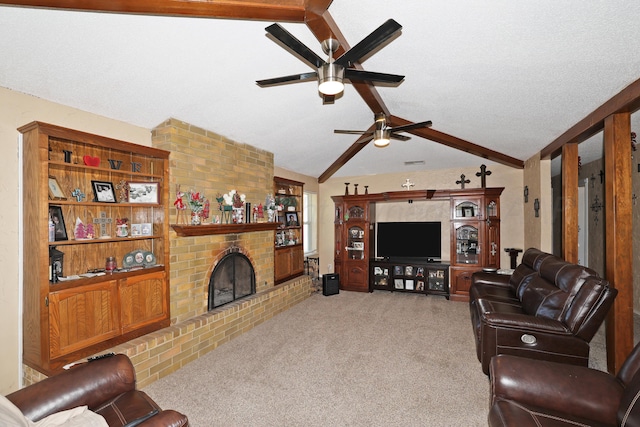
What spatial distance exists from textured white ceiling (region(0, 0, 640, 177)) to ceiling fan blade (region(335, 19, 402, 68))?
0.37 meters

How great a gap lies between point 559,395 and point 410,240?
177 inches

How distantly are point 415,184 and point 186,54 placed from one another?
4953 millimetres

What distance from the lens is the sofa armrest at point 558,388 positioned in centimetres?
156

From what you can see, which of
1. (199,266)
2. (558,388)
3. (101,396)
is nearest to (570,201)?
(558,388)

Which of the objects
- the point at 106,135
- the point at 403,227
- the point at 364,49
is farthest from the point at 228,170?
the point at 403,227

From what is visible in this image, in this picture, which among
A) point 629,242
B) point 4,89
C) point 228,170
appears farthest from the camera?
point 228,170

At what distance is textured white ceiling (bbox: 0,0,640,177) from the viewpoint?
6.56 ft

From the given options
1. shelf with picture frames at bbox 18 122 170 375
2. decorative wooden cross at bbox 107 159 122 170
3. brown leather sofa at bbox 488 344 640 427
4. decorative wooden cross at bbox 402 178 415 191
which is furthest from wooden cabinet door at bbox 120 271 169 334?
decorative wooden cross at bbox 402 178 415 191

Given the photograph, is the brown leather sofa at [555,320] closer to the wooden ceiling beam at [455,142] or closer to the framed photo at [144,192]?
the wooden ceiling beam at [455,142]

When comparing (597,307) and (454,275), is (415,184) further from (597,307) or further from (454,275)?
(597,307)

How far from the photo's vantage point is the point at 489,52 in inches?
93.5

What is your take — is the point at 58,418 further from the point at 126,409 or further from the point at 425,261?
the point at 425,261

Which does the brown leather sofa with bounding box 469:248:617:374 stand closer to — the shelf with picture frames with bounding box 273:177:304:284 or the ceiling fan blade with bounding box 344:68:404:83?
the ceiling fan blade with bounding box 344:68:404:83

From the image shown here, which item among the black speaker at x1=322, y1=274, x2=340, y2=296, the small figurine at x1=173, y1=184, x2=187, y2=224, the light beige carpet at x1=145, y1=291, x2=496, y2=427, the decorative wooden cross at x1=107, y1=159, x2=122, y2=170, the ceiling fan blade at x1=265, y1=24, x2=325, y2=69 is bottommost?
the light beige carpet at x1=145, y1=291, x2=496, y2=427
